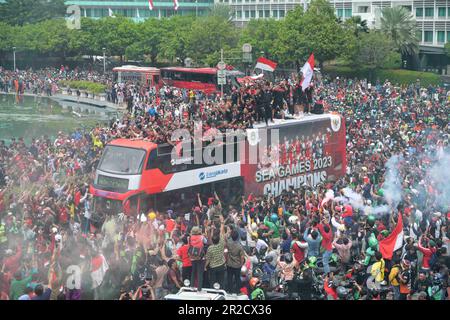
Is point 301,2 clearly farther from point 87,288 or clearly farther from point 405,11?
point 87,288

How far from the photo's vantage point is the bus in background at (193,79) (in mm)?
52775

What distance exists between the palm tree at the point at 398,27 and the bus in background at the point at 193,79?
46.0ft

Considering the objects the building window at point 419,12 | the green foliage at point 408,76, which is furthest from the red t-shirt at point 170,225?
the building window at point 419,12

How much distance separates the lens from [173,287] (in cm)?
1294

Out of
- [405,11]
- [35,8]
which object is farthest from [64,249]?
[35,8]

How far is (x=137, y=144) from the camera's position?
18750 millimetres

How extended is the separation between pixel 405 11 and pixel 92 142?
3719 centimetres

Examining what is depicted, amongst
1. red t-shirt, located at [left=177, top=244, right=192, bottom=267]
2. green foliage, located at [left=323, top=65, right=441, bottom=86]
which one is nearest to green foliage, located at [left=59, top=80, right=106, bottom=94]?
green foliage, located at [left=323, top=65, right=441, bottom=86]

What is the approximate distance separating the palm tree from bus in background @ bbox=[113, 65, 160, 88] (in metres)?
17.0

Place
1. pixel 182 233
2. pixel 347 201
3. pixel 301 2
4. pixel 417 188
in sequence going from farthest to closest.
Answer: pixel 301 2 < pixel 417 188 < pixel 347 201 < pixel 182 233

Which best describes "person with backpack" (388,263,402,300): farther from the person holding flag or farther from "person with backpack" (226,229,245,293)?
the person holding flag

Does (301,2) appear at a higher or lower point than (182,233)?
higher

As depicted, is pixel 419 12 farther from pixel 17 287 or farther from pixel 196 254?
pixel 17 287

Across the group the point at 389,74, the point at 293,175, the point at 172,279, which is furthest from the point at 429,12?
the point at 172,279
